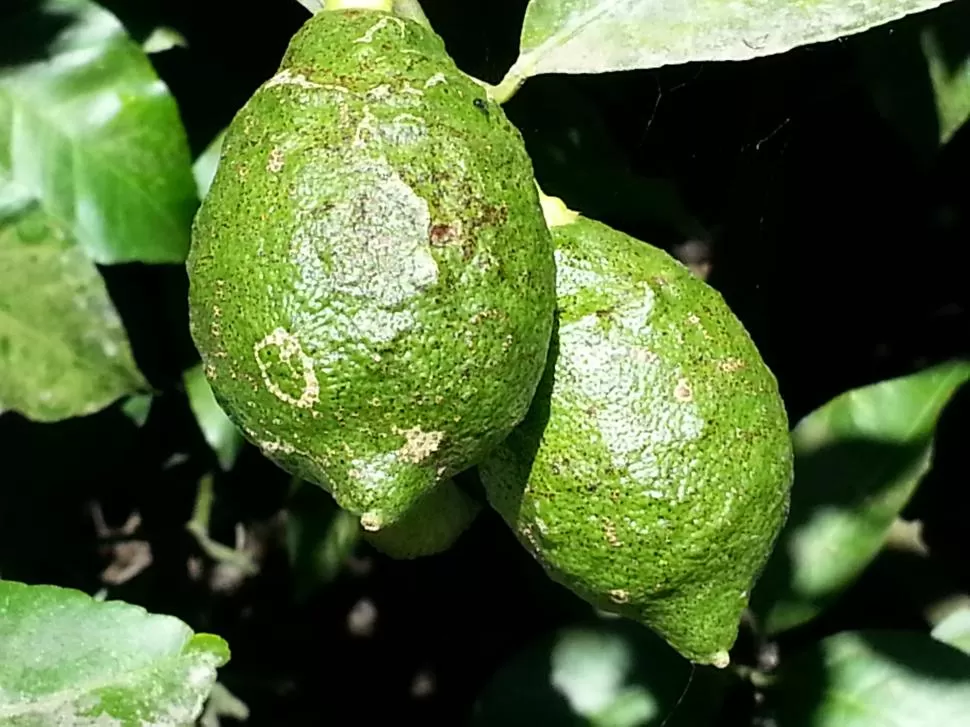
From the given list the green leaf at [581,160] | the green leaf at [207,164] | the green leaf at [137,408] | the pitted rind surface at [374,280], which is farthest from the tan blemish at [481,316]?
the green leaf at [137,408]

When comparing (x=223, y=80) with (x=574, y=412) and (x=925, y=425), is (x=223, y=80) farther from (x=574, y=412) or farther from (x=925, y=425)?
(x=925, y=425)

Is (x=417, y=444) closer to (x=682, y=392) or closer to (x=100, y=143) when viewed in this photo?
(x=682, y=392)

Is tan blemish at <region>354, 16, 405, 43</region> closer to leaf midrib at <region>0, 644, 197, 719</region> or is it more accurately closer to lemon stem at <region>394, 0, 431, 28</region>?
lemon stem at <region>394, 0, 431, 28</region>

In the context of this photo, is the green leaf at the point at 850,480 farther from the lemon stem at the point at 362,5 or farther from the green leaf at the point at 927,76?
the lemon stem at the point at 362,5

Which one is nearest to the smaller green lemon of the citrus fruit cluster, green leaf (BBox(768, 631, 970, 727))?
the citrus fruit cluster

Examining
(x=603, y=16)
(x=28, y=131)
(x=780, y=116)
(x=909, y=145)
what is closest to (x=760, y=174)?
(x=780, y=116)
